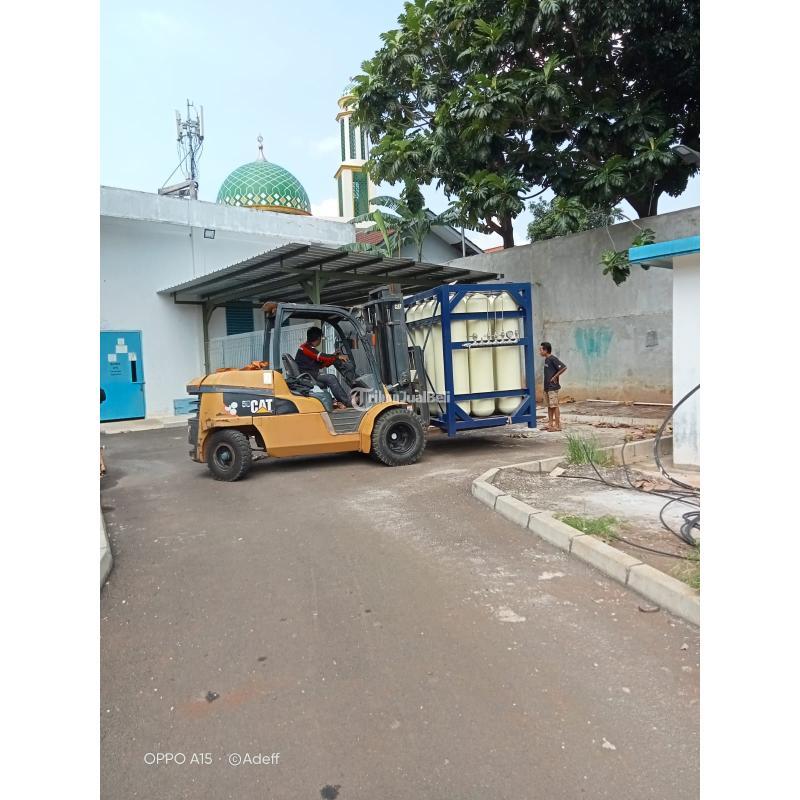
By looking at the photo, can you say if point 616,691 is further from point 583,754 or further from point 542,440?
point 542,440

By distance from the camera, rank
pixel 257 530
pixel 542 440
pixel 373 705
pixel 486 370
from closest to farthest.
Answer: pixel 373 705
pixel 257 530
pixel 486 370
pixel 542 440

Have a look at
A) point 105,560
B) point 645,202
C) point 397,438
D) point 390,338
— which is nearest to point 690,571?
point 105,560

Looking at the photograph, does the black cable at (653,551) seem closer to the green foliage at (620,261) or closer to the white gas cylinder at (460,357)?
the white gas cylinder at (460,357)

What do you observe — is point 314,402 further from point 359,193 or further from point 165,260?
point 359,193

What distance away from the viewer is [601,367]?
1442 centimetres

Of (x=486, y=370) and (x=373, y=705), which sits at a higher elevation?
(x=486, y=370)

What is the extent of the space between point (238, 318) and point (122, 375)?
3.94 meters

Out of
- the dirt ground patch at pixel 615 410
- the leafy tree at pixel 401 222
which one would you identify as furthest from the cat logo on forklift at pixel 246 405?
the leafy tree at pixel 401 222

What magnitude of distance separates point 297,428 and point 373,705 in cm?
556

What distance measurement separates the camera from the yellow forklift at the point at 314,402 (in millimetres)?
8016

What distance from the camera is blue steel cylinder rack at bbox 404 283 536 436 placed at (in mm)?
9055

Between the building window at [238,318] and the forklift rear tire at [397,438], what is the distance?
11373 millimetres

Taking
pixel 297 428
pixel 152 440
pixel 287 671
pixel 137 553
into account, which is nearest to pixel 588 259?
pixel 297 428

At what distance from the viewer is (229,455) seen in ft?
27.0
